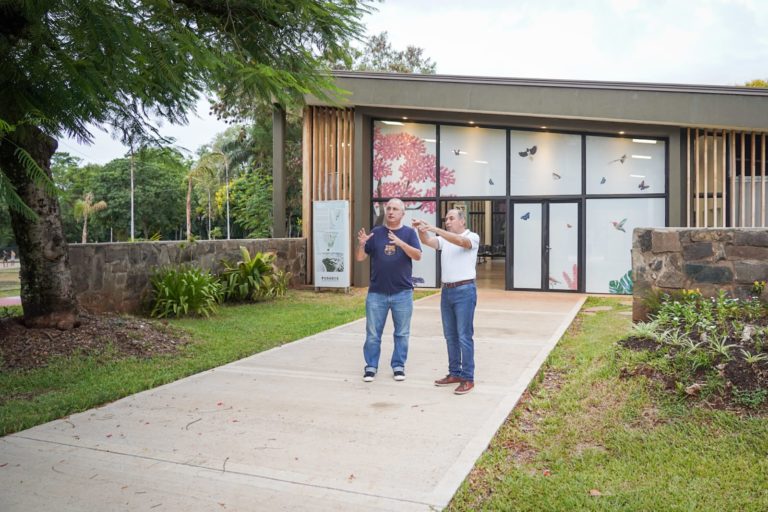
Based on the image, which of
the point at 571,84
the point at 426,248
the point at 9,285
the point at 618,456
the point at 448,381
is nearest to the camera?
the point at 618,456

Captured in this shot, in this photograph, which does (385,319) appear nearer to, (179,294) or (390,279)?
(390,279)

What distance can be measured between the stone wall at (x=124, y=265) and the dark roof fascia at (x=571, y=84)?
4.93 meters

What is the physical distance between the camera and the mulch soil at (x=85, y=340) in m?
6.70

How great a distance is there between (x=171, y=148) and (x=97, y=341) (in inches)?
116

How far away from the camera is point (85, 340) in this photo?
288 inches

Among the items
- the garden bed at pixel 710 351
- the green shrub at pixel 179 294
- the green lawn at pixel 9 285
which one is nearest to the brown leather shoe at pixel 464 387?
the garden bed at pixel 710 351

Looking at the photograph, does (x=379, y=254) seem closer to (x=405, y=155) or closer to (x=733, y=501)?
A: (x=733, y=501)

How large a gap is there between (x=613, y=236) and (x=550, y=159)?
2343 millimetres

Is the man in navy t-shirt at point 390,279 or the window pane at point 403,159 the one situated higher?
the window pane at point 403,159

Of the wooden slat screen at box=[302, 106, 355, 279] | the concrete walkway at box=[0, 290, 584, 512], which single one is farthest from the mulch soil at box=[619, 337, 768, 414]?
the wooden slat screen at box=[302, 106, 355, 279]

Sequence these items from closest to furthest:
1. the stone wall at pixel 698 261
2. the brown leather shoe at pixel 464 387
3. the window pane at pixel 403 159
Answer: the brown leather shoe at pixel 464 387 < the stone wall at pixel 698 261 < the window pane at pixel 403 159

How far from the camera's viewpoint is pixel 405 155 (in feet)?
52.0

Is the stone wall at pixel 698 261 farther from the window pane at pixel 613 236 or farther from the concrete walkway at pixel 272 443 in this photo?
the window pane at pixel 613 236

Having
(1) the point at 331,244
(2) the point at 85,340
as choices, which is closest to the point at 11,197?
(2) the point at 85,340
